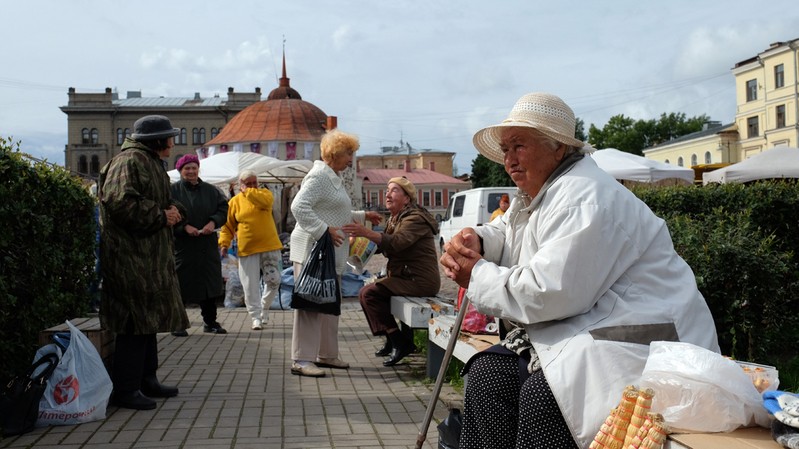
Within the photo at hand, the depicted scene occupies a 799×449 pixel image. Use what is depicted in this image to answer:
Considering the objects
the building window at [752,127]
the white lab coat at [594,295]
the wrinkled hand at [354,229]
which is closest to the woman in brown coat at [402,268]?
the wrinkled hand at [354,229]

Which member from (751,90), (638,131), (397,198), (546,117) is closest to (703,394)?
(546,117)

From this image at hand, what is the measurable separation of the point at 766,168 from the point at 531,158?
48.9 ft

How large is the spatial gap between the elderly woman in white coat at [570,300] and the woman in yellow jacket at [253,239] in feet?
22.0

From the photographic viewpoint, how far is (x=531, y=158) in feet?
10.4

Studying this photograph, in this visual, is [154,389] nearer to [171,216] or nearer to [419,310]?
[171,216]

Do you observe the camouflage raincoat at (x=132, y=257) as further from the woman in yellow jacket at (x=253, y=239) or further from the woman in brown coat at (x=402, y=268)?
the woman in yellow jacket at (x=253, y=239)

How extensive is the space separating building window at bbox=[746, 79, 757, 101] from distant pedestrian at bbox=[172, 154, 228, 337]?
6273 cm

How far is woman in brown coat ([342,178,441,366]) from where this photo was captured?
23.2 feet

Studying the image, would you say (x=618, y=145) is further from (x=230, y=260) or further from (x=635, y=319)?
(x=635, y=319)

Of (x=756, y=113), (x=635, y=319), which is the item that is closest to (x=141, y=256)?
(x=635, y=319)

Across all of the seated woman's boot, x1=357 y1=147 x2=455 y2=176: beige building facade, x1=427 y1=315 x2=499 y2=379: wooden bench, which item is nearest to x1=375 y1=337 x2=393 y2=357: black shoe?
the seated woman's boot

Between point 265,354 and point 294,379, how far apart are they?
4.47ft

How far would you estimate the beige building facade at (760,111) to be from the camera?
57.2 m

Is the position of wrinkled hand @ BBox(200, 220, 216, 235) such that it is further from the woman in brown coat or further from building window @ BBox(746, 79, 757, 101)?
building window @ BBox(746, 79, 757, 101)
